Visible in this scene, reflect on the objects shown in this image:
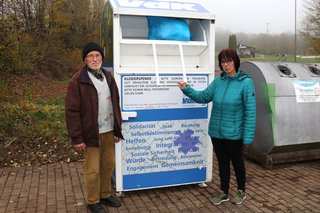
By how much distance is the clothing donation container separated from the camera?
3.81 m

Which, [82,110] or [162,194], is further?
[162,194]

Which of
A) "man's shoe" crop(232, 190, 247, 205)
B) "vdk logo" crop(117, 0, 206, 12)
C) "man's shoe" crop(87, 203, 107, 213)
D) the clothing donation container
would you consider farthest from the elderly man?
"man's shoe" crop(232, 190, 247, 205)

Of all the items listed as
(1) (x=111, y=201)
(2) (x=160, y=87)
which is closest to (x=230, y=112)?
(2) (x=160, y=87)

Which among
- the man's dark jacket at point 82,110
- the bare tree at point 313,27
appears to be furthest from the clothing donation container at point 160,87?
the bare tree at point 313,27

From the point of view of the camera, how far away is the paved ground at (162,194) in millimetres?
3799

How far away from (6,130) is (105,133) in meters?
3.80

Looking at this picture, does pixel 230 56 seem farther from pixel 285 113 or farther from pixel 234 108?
pixel 285 113

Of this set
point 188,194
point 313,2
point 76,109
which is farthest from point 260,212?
point 313,2

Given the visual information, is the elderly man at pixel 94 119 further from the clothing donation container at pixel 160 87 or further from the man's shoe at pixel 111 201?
the clothing donation container at pixel 160 87

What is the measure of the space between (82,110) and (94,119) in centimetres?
14

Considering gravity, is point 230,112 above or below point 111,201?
above

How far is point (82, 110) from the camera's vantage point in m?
3.38

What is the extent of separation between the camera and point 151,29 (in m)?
4.05

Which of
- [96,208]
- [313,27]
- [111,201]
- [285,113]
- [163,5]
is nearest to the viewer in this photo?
[96,208]
